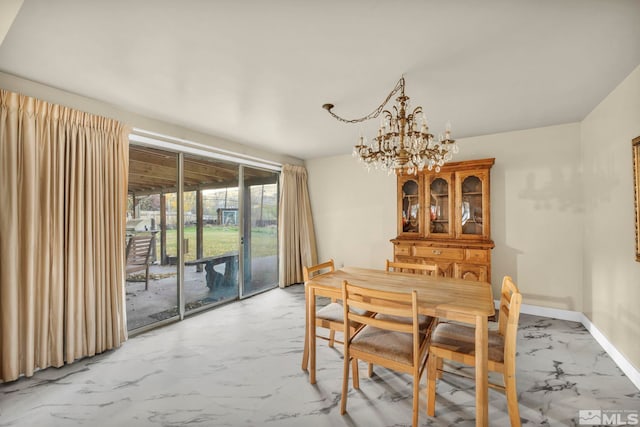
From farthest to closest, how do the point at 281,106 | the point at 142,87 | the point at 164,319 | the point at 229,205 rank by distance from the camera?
the point at 229,205, the point at 164,319, the point at 281,106, the point at 142,87

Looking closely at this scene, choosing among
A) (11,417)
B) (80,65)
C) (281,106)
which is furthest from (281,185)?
(11,417)

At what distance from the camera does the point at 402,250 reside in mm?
3859

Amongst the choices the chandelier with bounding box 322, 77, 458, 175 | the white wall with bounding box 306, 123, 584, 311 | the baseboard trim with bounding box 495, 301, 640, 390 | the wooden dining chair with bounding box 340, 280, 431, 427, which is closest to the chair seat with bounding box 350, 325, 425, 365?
the wooden dining chair with bounding box 340, 280, 431, 427

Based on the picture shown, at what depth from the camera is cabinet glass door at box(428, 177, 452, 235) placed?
376cm

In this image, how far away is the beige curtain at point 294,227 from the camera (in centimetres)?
467

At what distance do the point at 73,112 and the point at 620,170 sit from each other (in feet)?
15.0

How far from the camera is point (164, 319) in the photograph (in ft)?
10.7

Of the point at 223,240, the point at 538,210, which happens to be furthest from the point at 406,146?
the point at 223,240

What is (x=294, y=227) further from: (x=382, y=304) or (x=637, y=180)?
(x=637, y=180)

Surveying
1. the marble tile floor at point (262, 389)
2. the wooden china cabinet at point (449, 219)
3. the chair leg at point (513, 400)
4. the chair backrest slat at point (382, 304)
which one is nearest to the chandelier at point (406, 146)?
the chair backrest slat at point (382, 304)

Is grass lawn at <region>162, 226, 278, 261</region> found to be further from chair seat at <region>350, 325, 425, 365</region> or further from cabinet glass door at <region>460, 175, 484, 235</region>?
cabinet glass door at <region>460, 175, 484, 235</region>

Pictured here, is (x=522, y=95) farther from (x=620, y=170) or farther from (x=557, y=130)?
(x=557, y=130)

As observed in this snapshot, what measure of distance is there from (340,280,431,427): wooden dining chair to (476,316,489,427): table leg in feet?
1.01

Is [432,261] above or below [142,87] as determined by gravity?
below
